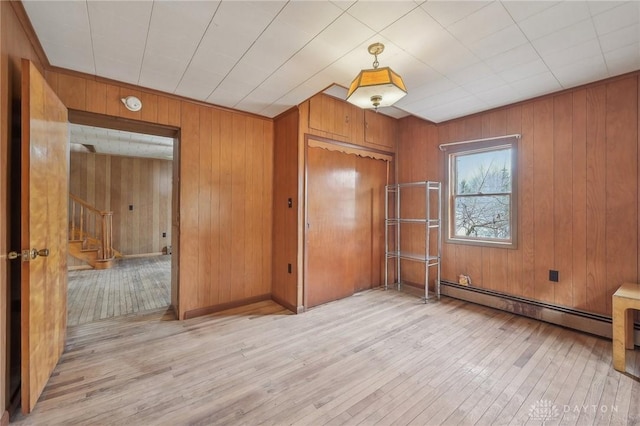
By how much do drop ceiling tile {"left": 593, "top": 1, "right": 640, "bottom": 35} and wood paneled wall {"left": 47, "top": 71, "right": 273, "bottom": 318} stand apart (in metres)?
3.08

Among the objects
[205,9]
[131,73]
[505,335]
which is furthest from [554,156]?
[131,73]

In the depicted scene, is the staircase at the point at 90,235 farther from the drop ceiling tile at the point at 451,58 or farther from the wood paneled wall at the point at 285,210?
the drop ceiling tile at the point at 451,58

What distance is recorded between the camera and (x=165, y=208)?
723 cm

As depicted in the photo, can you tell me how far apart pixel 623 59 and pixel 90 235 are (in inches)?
355

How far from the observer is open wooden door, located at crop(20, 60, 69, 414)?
1534 millimetres

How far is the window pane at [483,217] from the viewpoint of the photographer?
3311mm

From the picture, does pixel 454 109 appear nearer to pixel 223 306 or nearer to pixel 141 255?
pixel 223 306

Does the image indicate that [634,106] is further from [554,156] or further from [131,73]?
[131,73]

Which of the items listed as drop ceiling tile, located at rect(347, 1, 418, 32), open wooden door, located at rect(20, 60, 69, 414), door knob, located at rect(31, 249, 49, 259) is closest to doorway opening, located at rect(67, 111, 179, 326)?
open wooden door, located at rect(20, 60, 69, 414)

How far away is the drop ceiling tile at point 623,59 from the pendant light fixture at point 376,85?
173cm

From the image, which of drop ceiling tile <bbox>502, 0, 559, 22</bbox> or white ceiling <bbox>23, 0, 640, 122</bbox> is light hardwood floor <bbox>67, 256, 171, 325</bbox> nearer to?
white ceiling <bbox>23, 0, 640, 122</bbox>

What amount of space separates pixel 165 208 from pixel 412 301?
6.64m

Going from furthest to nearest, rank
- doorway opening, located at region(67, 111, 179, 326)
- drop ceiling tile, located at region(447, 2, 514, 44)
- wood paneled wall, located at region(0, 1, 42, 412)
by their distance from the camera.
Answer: doorway opening, located at region(67, 111, 179, 326) → drop ceiling tile, located at region(447, 2, 514, 44) → wood paneled wall, located at region(0, 1, 42, 412)

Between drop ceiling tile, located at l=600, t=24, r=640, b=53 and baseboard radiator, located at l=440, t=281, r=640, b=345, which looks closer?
drop ceiling tile, located at l=600, t=24, r=640, b=53
